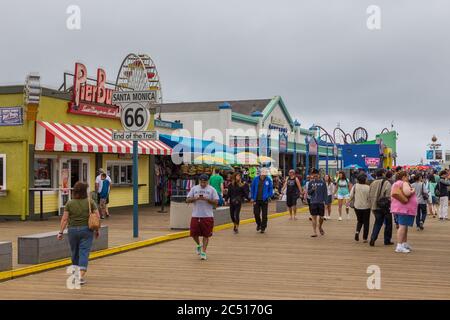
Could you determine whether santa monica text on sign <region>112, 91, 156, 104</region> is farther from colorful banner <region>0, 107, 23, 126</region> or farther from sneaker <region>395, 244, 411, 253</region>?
colorful banner <region>0, 107, 23, 126</region>

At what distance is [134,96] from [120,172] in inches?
504

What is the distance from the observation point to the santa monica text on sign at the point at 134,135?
14961mm

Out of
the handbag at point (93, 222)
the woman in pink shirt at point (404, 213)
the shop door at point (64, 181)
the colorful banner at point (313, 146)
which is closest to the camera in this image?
the handbag at point (93, 222)

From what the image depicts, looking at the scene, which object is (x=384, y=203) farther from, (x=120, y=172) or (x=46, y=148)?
(x=120, y=172)

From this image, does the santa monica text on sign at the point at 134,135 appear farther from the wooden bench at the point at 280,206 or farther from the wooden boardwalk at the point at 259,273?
the wooden bench at the point at 280,206

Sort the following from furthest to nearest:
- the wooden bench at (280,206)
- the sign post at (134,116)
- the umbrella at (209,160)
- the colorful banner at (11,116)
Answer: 1. the umbrella at (209,160)
2. the wooden bench at (280,206)
3. the colorful banner at (11,116)
4. the sign post at (134,116)

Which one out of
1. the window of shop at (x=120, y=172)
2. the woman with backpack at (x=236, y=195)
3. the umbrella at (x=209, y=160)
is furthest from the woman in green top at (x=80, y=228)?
the umbrella at (x=209, y=160)

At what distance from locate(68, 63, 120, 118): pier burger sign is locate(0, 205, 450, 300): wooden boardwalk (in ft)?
32.1

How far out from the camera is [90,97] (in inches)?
950

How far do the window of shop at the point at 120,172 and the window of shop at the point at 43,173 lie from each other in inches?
158

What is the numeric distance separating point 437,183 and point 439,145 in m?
53.8

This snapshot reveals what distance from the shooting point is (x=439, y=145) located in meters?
72.6

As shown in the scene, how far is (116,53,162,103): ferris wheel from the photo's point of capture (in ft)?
91.8
